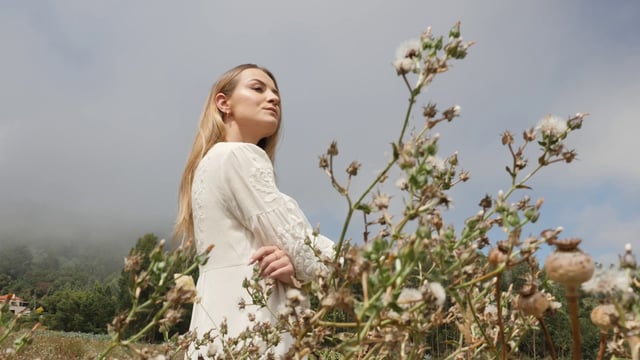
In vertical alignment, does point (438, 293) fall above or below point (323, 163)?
below

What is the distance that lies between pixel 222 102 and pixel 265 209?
3.18 feet

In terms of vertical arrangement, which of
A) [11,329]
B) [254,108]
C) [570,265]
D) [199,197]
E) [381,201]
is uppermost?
[254,108]

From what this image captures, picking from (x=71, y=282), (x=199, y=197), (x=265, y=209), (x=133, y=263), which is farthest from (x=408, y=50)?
(x=71, y=282)

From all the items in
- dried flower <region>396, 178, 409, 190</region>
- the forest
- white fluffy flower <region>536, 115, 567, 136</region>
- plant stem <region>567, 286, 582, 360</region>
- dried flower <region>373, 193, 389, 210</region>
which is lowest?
plant stem <region>567, 286, 582, 360</region>

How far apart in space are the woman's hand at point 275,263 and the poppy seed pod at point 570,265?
1237mm

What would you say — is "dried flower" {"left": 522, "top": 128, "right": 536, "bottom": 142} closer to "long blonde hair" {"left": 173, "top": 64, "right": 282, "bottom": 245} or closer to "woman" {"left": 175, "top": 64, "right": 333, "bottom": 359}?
"woman" {"left": 175, "top": 64, "right": 333, "bottom": 359}

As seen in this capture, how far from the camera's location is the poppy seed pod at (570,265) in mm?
526

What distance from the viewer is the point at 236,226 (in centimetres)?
Answer: 208

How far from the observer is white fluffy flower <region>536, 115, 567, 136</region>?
36.8 inches

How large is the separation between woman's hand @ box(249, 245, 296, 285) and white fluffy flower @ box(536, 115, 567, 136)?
997mm

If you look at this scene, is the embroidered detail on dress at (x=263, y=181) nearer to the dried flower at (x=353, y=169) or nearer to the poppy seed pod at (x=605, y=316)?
the dried flower at (x=353, y=169)

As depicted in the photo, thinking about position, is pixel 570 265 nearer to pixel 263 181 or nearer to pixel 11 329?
pixel 11 329

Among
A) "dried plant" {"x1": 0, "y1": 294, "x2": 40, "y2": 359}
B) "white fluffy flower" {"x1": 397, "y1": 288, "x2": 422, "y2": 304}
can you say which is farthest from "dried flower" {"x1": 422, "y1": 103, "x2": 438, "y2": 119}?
"dried plant" {"x1": 0, "y1": 294, "x2": 40, "y2": 359}

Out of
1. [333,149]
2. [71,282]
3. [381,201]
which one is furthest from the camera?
[71,282]
